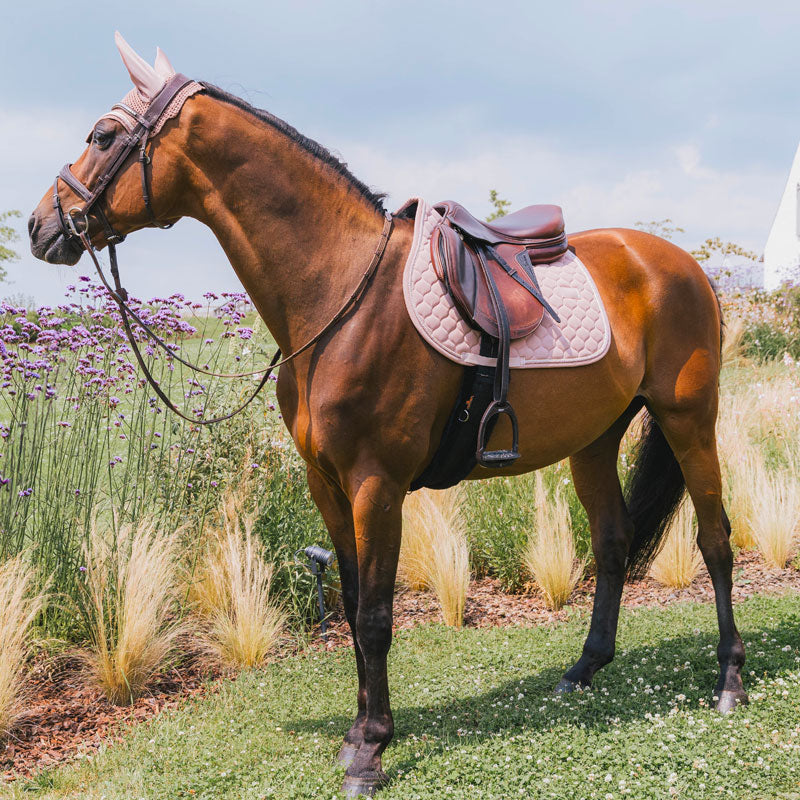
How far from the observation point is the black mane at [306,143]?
2.93 m

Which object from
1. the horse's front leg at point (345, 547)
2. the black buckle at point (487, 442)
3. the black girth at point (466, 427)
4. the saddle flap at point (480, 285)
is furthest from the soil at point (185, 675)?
the saddle flap at point (480, 285)

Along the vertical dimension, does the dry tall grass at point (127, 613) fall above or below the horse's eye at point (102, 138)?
below

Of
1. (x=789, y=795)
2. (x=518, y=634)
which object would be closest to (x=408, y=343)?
(x=789, y=795)

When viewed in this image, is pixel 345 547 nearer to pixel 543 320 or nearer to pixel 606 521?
pixel 543 320

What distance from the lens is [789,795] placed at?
2.92m

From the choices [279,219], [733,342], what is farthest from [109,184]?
[733,342]

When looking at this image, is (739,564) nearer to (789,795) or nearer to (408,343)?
(789,795)

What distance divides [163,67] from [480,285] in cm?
152

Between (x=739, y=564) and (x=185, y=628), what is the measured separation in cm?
450

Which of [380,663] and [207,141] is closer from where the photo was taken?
[207,141]

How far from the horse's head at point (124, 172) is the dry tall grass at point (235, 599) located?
2.52 m

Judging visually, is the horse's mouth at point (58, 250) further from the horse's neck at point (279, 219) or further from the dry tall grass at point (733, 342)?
the dry tall grass at point (733, 342)

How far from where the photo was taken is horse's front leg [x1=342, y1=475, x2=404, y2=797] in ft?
9.70

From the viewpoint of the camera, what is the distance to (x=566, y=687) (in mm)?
4020
